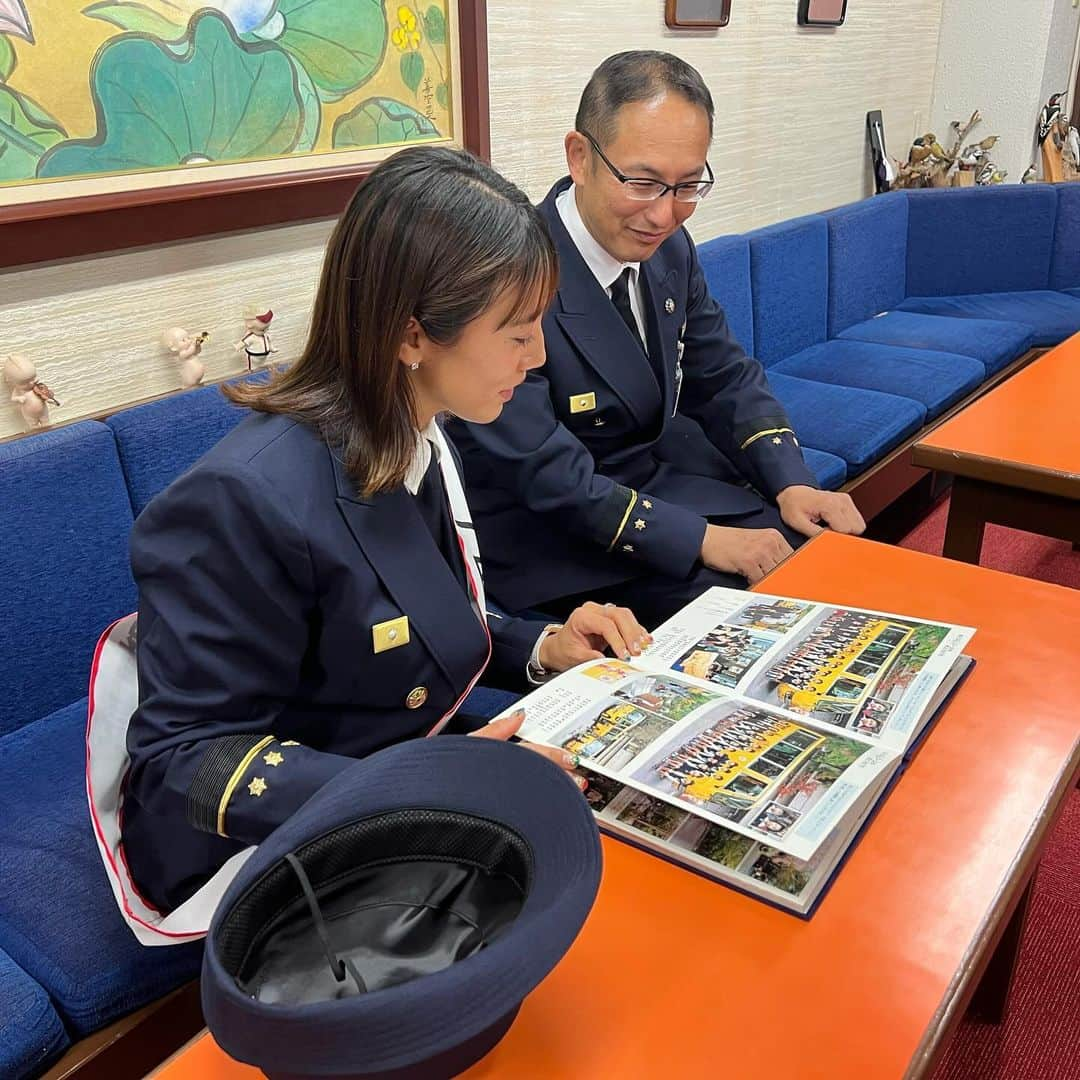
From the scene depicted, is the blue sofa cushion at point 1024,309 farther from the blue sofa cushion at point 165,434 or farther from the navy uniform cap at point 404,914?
the navy uniform cap at point 404,914

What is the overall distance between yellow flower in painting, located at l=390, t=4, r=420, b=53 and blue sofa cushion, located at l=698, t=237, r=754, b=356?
3.53 feet

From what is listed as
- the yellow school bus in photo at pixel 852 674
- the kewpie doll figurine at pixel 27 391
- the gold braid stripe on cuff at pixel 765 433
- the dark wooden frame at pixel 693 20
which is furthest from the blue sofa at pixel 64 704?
the dark wooden frame at pixel 693 20

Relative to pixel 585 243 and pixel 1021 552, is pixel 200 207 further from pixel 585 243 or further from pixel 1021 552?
pixel 1021 552

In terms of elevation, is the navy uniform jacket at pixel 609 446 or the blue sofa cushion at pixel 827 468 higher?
the navy uniform jacket at pixel 609 446

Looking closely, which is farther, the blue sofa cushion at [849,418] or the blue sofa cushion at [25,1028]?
the blue sofa cushion at [849,418]

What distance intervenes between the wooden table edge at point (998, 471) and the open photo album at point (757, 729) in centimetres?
81

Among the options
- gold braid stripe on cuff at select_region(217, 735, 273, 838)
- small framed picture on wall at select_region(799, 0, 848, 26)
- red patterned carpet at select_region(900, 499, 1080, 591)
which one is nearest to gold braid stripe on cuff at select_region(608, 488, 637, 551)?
gold braid stripe on cuff at select_region(217, 735, 273, 838)

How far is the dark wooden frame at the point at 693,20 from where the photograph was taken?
122 inches

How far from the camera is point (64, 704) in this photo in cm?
175

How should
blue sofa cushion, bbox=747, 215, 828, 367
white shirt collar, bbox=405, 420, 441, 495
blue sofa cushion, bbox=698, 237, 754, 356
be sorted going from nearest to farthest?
white shirt collar, bbox=405, 420, 441, 495, blue sofa cushion, bbox=698, 237, 754, 356, blue sofa cushion, bbox=747, 215, 828, 367

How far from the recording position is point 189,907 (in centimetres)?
117

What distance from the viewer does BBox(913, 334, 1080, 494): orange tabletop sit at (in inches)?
77.0

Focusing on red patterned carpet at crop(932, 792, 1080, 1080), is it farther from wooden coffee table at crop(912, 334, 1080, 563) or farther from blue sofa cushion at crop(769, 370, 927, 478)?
blue sofa cushion at crop(769, 370, 927, 478)

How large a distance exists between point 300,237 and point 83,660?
1.04m
